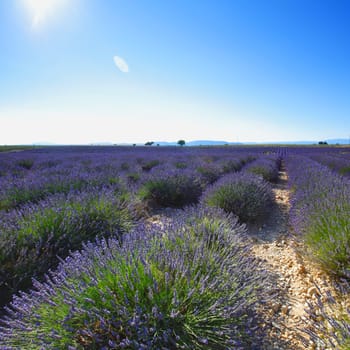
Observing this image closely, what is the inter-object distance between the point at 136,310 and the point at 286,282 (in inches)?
63.2

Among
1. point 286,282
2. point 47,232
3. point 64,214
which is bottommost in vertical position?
point 286,282

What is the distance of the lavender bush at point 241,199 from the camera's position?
3.64m

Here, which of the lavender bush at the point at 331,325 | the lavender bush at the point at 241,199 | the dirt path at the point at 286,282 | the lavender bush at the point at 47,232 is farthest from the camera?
the lavender bush at the point at 241,199

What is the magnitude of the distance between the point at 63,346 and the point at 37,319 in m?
0.21

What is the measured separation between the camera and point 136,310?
1.14 metres

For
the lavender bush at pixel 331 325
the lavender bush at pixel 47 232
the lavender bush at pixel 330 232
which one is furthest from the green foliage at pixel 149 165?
the lavender bush at pixel 331 325

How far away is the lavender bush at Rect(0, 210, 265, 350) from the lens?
1.12 metres

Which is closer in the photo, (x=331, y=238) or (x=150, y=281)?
(x=150, y=281)

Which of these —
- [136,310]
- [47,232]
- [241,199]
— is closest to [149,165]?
[241,199]

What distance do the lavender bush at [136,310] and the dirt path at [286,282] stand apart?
229 millimetres

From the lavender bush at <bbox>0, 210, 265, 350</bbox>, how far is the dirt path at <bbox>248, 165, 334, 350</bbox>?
0.75ft

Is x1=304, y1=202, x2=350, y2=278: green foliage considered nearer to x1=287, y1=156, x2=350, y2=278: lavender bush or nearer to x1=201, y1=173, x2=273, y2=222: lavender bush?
x1=287, y1=156, x2=350, y2=278: lavender bush

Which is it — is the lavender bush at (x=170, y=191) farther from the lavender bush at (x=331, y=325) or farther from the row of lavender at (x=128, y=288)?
the lavender bush at (x=331, y=325)

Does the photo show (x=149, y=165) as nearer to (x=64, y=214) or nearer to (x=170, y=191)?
(x=170, y=191)
